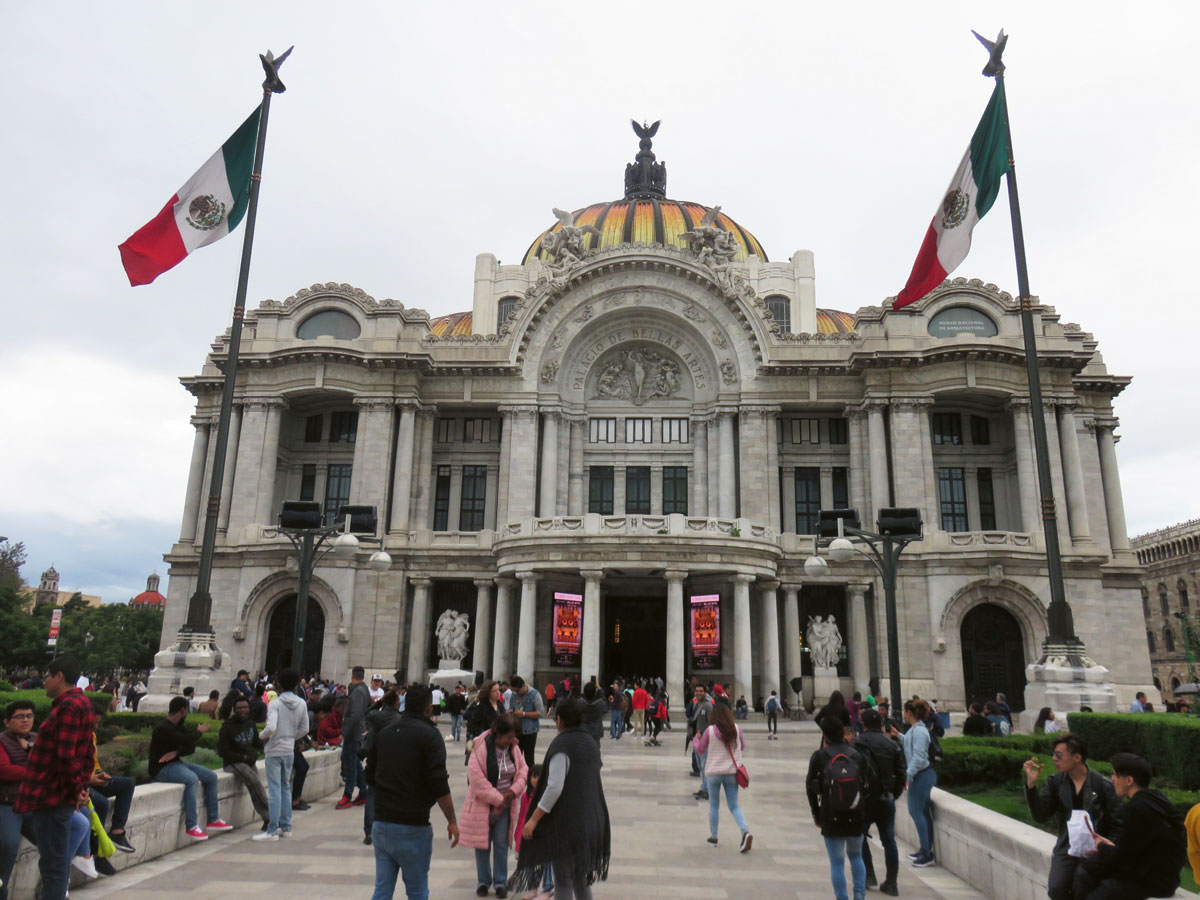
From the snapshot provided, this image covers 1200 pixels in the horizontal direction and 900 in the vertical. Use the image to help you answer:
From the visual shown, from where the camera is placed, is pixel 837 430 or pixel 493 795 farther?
pixel 837 430

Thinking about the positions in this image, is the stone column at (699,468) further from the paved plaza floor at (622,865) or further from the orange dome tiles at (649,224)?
the paved plaza floor at (622,865)

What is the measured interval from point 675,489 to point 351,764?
31.5m

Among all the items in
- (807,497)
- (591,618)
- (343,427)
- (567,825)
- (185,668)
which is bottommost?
(567,825)

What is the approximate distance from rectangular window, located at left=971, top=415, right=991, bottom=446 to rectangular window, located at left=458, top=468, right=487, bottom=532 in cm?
2524

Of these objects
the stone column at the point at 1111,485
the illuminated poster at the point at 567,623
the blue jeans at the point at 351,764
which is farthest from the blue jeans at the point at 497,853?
the stone column at the point at 1111,485

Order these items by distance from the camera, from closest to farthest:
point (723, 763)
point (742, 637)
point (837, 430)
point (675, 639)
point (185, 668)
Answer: point (723, 763) → point (185, 668) → point (675, 639) → point (742, 637) → point (837, 430)

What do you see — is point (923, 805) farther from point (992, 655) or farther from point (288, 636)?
point (288, 636)

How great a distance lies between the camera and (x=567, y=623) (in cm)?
3709

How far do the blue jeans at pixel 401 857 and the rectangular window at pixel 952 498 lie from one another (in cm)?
4017

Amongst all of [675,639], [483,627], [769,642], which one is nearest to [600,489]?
[483,627]

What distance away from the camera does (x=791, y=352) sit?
1721 inches

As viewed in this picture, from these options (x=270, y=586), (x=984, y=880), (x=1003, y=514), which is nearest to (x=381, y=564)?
(x=270, y=586)

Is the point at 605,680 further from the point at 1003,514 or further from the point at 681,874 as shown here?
the point at 681,874

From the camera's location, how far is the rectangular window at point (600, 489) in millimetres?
45344
